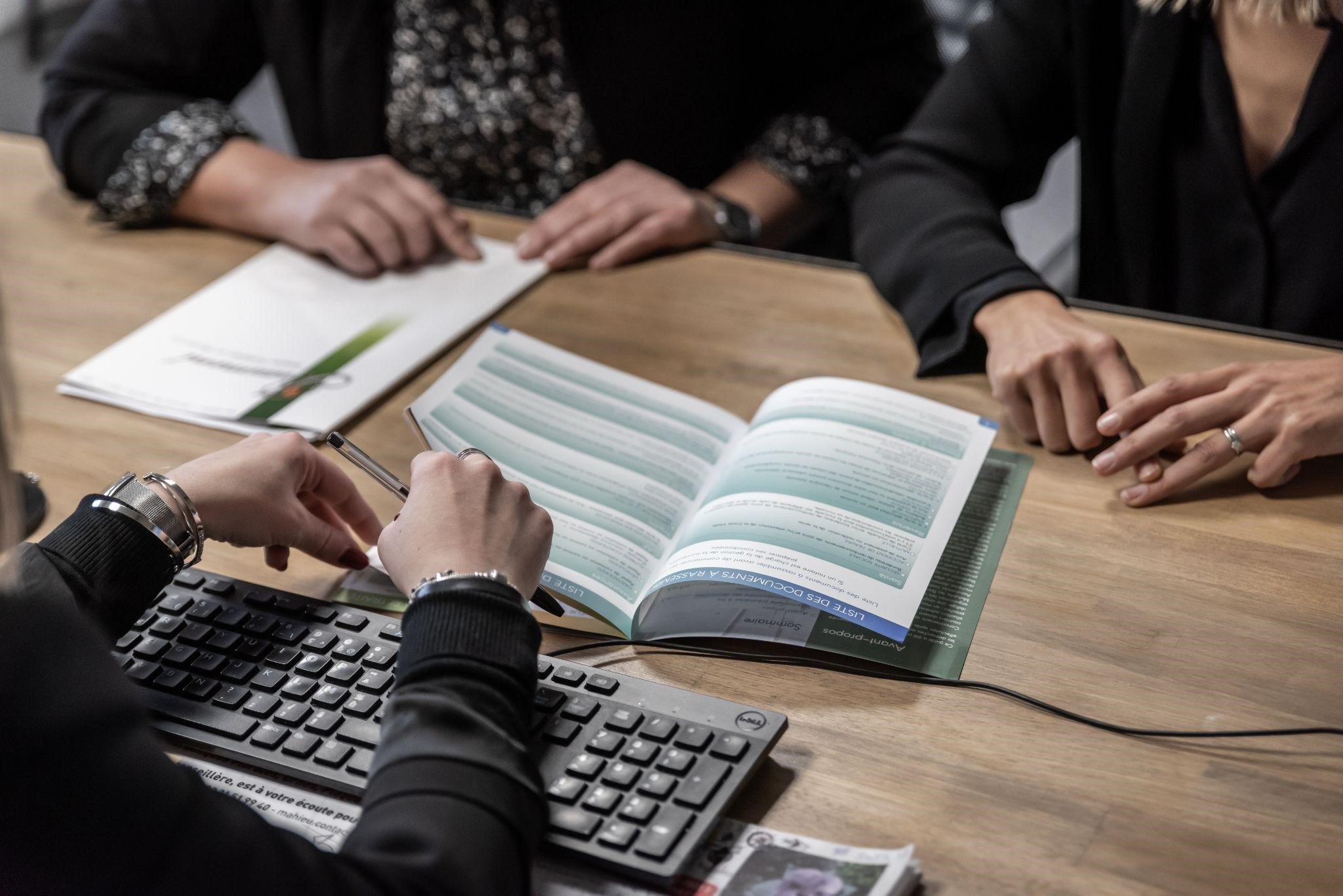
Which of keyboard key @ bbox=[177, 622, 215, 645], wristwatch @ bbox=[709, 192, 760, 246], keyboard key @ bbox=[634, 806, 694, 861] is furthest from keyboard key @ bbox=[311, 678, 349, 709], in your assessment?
wristwatch @ bbox=[709, 192, 760, 246]

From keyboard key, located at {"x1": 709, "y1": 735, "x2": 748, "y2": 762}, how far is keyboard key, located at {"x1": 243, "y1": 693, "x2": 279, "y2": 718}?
26cm

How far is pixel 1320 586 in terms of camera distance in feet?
2.56

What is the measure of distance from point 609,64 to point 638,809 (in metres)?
1.11

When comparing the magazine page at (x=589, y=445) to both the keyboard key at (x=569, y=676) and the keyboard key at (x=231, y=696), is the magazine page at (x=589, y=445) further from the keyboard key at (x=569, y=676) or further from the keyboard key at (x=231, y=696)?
the keyboard key at (x=231, y=696)

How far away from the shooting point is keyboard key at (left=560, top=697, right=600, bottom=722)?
669 mm

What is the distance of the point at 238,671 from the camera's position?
727 mm

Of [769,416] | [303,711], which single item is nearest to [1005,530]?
[769,416]

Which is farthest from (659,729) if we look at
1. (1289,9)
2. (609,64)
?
(609,64)

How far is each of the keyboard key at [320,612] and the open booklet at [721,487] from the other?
138mm

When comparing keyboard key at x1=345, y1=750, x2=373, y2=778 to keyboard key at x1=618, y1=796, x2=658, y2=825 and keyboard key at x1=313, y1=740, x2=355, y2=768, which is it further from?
keyboard key at x1=618, y1=796, x2=658, y2=825

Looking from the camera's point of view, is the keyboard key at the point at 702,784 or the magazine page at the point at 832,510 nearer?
the keyboard key at the point at 702,784

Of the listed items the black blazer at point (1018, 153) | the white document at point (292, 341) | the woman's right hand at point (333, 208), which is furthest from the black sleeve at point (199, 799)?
the woman's right hand at point (333, 208)

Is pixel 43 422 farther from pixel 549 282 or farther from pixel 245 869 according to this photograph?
pixel 245 869

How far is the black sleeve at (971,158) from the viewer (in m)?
1.13
